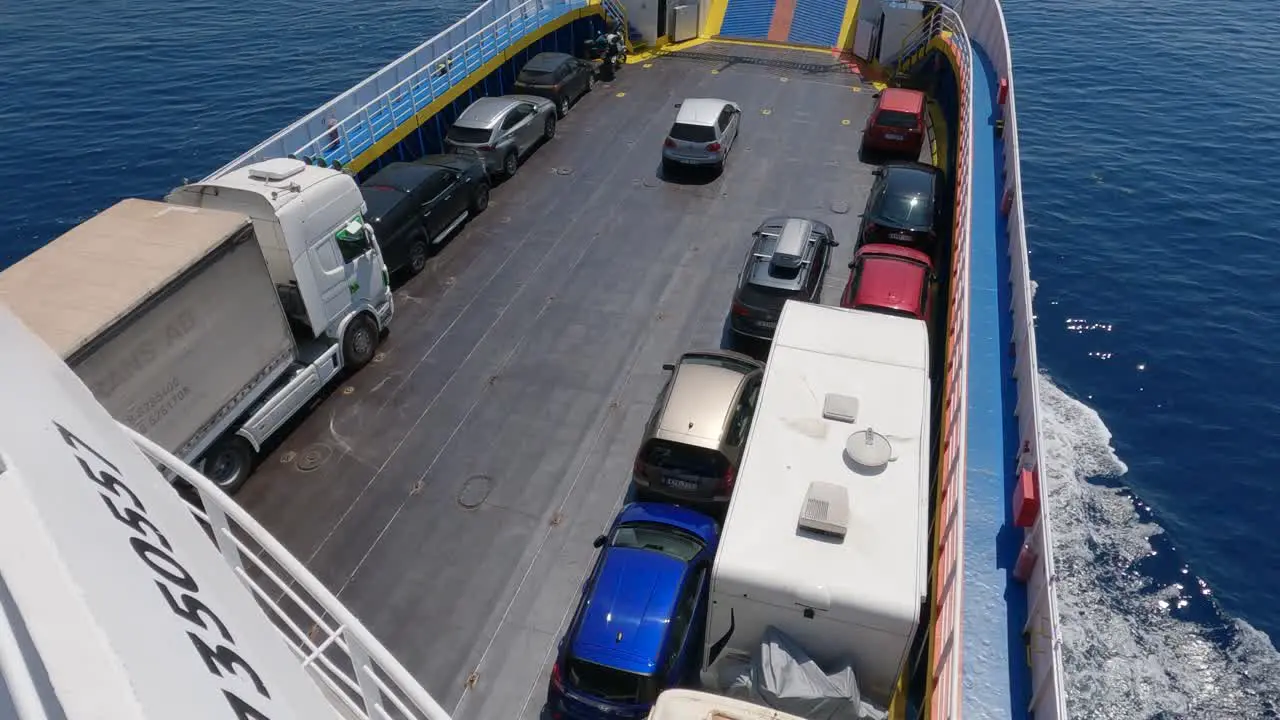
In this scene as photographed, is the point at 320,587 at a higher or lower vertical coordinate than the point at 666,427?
higher

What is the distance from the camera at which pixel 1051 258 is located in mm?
28406

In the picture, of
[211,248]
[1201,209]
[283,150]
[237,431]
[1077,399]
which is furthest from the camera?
[1201,209]

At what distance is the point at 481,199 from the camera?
66.8 feet

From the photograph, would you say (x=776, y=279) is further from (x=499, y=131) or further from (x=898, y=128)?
(x=499, y=131)

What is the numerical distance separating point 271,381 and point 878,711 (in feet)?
33.8

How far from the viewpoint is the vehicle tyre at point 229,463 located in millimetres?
12508

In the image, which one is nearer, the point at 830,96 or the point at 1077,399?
the point at 1077,399

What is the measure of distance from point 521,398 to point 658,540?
4.97 meters

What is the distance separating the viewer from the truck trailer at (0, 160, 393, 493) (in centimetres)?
1051

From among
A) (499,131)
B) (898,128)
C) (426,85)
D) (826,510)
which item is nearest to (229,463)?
(826,510)

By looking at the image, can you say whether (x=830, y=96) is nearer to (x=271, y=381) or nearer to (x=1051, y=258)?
(x=1051, y=258)

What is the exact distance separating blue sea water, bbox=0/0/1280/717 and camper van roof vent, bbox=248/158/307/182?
1681 centimetres

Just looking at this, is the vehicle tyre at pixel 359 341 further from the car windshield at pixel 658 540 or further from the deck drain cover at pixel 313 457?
the car windshield at pixel 658 540

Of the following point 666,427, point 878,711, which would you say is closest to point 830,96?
point 666,427
